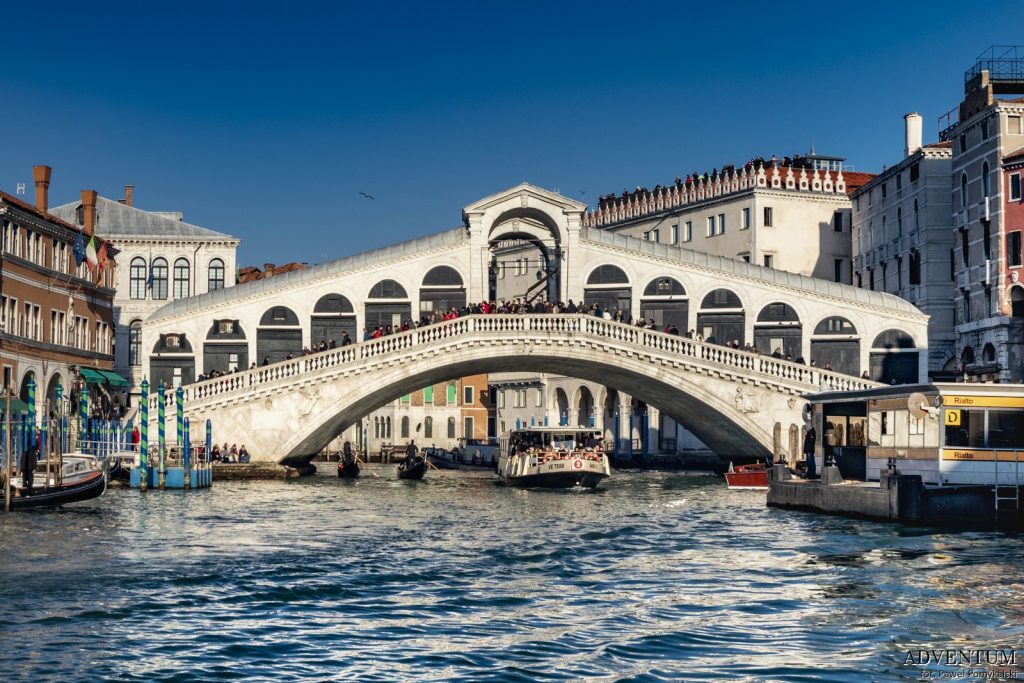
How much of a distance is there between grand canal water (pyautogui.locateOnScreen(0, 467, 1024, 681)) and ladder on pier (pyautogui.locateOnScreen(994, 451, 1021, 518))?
1134 millimetres

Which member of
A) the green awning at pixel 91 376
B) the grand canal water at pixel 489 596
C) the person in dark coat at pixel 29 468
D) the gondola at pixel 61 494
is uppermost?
the green awning at pixel 91 376

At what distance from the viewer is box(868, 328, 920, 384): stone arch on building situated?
42250mm

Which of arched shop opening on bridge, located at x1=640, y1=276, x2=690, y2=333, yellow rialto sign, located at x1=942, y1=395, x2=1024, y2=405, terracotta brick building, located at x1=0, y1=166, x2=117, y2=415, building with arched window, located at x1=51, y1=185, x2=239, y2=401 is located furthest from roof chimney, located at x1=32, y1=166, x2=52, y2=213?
yellow rialto sign, located at x1=942, y1=395, x2=1024, y2=405

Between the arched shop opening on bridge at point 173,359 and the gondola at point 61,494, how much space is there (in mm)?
14861

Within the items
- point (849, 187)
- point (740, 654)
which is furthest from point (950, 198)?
point (740, 654)

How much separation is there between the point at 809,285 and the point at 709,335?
10.9 feet

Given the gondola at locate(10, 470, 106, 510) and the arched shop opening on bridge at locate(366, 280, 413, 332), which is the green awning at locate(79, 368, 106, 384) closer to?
the arched shop opening on bridge at locate(366, 280, 413, 332)

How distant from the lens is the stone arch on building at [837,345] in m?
42.7

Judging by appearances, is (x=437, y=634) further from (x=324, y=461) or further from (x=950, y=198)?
(x=324, y=461)

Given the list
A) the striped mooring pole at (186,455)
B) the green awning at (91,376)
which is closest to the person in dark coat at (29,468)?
the striped mooring pole at (186,455)

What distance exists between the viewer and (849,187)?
57000 mm

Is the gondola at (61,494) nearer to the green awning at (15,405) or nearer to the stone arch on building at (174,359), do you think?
the green awning at (15,405)

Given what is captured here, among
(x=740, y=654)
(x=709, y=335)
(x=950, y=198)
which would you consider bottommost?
(x=740, y=654)

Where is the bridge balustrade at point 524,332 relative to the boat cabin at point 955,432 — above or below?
above
